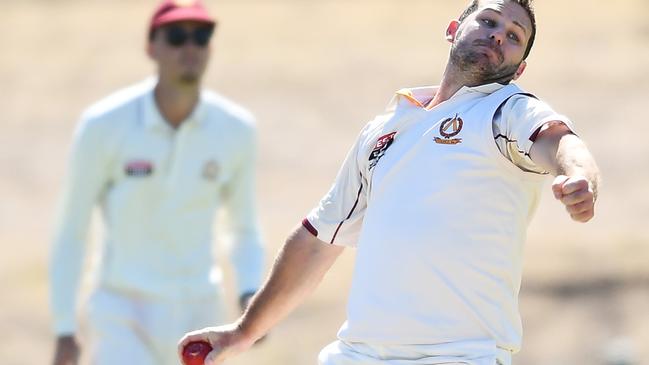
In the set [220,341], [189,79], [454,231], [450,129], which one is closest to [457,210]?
[454,231]

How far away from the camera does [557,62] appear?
23734 mm

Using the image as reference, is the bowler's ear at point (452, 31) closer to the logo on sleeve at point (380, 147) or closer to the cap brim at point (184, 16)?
the logo on sleeve at point (380, 147)

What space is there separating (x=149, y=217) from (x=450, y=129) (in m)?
2.89

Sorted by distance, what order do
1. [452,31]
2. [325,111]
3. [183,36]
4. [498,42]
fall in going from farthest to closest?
1. [325,111]
2. [183,36]
3. [452,31]
4. [498,42]

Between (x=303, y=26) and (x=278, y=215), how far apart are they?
7.55m

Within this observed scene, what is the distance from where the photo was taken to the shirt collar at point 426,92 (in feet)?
14.9

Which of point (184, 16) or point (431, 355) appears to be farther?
point (184, 16)

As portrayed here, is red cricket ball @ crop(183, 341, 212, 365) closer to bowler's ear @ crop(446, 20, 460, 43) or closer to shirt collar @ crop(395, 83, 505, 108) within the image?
shirt collar @ crop(395, 83, 505, 108)

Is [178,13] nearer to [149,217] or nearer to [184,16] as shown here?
[184,16]

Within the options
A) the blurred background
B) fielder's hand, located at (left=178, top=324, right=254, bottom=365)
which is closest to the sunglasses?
fielder's hand, located at (left=178, top=324, right=254, bottom=365)

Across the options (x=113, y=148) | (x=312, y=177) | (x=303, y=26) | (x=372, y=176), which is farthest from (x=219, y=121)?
(x=303, y=26)

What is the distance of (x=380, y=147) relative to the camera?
464 cm

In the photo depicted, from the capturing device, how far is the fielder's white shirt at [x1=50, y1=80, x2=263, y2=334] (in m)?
7.11

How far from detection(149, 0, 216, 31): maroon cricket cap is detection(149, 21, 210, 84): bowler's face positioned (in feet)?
0.09
